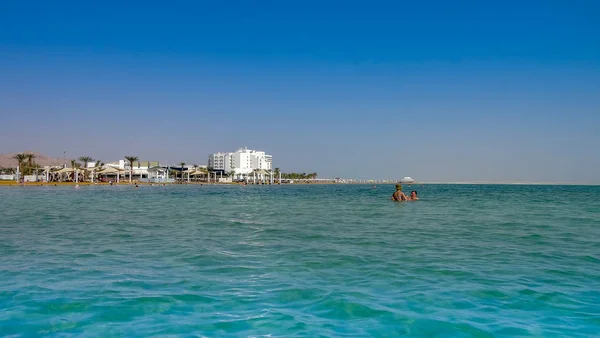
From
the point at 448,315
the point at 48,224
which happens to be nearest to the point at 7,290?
the point at 448,315

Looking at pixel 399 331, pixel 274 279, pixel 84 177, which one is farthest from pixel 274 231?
pixel 84 177

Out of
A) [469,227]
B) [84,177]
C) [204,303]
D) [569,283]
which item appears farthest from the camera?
[84,177]

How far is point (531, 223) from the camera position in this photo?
927 inches

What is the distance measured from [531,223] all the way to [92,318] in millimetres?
22651

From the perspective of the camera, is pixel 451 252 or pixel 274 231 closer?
pixel 451 252

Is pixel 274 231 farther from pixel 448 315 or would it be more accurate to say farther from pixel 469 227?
pixel 448 315

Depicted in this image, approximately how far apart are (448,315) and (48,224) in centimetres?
2130

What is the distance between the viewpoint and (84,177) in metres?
144

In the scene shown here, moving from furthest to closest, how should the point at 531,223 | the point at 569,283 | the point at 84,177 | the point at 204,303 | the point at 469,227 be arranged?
the point at 84,177 < the point at 531,223 < the point at 469,227 < the point at 569,283 < the point at 204,303

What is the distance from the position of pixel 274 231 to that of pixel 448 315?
42.2 feet

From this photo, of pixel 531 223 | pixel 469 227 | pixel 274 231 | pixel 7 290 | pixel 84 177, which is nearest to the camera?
pixel 7 290

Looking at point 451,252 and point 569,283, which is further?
point 451,252

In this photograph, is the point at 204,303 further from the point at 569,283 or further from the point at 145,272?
the point at 569,283

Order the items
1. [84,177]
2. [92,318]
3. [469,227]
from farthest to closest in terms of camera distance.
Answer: [84,177] < [469,227] < [92,318]
